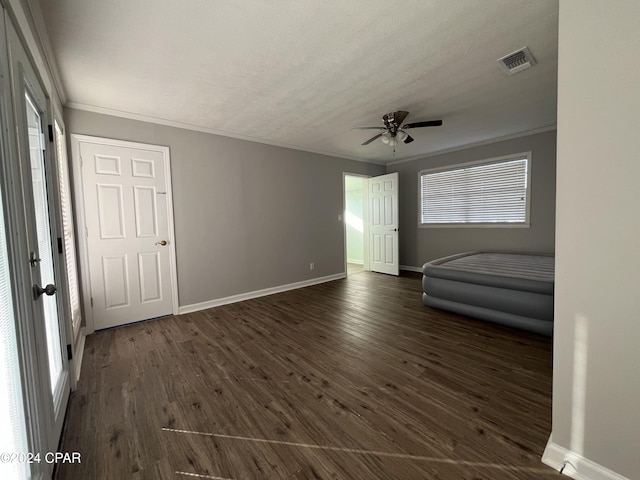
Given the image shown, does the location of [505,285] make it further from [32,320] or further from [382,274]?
[32,320]

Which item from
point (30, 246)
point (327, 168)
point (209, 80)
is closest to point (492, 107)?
point (327, 168)

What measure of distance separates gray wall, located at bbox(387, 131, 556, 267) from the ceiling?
2.88ft

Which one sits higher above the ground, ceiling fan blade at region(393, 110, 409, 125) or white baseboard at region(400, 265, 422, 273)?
ceiling fan blade at region(393, 110, 409, 125)

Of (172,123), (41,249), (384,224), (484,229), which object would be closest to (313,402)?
(41,249)

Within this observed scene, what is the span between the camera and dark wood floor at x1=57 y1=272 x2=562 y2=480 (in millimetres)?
1367

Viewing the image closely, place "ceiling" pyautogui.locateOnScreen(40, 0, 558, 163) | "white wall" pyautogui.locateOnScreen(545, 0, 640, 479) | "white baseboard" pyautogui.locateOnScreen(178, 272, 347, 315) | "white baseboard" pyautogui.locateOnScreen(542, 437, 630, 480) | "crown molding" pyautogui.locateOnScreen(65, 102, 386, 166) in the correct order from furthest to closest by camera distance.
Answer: "white baseboard" pyautogui.locateOnScreen(178, 272, 347, 315) → "crown molding" pyautogui.locateOnScreen(65, 102, 386, 166) → "ceiling" pyautogui.locateOnScreen(40, 0, 558, 163) → "white baseboard" pyautogui.locateOnScreen(542, 437, 630, 480) → "white wall" pyautogui.locateOnScreen(545, 0, 640, 479)

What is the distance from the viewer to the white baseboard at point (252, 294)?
3.69m

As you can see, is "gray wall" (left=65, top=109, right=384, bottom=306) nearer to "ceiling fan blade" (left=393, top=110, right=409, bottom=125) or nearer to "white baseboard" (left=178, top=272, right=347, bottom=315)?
"white baseboard" (left=178, top=272, right=347, bottom=315)

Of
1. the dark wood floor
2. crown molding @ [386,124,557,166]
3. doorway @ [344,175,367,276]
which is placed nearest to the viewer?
the dark wood floor

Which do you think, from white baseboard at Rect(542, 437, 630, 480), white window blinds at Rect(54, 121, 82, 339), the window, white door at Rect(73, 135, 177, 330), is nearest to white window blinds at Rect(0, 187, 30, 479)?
white window blinds at Rect(54, 121, 82, 339)

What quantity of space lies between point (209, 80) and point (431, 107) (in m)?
2.43

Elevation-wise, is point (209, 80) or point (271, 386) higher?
point (209, 80)

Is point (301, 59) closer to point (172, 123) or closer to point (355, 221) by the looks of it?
point (172, 123)

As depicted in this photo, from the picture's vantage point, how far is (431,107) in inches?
125
